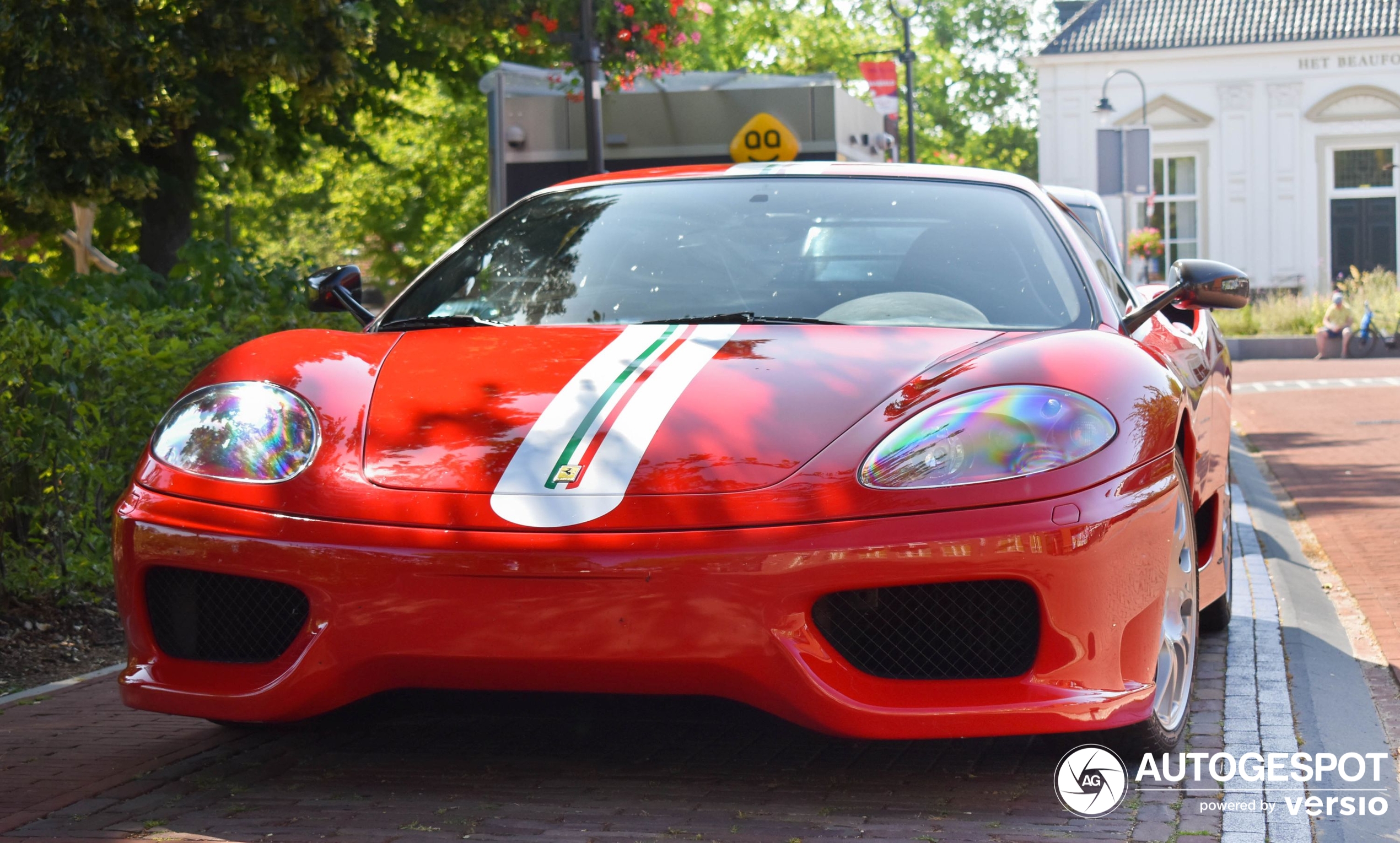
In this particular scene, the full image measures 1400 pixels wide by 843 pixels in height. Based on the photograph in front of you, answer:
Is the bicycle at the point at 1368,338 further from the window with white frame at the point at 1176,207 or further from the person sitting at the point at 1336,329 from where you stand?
the window with white frame at the point at 1176,207

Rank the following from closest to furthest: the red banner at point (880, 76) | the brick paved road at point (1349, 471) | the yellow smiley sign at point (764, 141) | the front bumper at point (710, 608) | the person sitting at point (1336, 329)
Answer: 1. the front bumper at point (710, 608)
2. the brick paved road at point (1349, 471)
3. the yellow smiley sign at point (764, 141)
4. the red banner at point (880, 76)
5. the person sitting at point (1336, 329)

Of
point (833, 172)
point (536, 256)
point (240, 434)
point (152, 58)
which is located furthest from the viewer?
point (152, 58)

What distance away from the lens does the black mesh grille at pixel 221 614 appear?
338cm

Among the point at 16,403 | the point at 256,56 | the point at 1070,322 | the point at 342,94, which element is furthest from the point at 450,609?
A: the point at 342,94

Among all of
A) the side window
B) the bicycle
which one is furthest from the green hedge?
the bicycle

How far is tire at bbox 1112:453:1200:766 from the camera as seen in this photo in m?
3.52

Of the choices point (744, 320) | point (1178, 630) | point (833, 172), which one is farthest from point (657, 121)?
point (1178, 630)

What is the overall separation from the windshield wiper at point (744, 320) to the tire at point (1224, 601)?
6.31ft

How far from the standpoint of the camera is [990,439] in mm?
3264

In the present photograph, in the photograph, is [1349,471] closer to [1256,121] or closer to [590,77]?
[590,77]

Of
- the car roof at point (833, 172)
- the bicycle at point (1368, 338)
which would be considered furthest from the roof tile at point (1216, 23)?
the car roof at point (833, 172)

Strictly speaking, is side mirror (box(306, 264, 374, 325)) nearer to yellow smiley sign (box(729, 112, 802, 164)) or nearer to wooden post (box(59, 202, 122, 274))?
yellow smiley sign (box(729, 112, 802, 164))

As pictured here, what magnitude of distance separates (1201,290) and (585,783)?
2062mm

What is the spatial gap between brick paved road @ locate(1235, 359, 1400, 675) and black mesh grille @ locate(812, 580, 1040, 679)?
2.19 metres
